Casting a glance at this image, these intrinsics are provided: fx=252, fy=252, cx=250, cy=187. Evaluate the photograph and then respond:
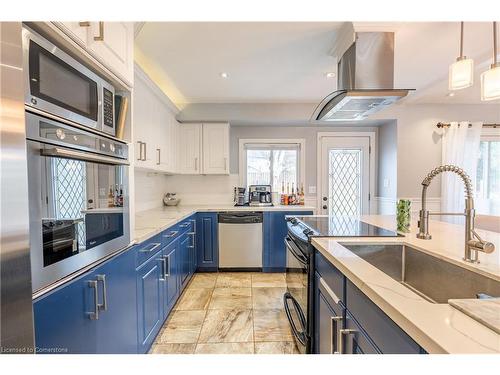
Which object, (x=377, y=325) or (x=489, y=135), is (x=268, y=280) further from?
(x=489, y=135)

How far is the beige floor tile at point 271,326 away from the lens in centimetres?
203

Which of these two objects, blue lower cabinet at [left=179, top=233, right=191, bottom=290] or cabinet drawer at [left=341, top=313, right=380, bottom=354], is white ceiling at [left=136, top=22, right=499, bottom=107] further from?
cabinet drawer at [left=341, top=313, right=380, bottom=354]

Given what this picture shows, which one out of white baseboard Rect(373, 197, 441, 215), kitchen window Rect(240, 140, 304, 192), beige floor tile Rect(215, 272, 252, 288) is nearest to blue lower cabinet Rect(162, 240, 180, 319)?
beige floor tile Rect(215, 272, 252, 288)

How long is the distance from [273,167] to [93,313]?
337cm

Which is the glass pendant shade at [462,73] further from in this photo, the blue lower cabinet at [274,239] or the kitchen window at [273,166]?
the kitchen window at [273,166]

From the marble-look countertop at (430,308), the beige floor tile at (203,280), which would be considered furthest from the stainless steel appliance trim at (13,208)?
the beige floor tile at (203,280)

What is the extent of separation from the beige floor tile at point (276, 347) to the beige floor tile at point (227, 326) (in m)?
0.11

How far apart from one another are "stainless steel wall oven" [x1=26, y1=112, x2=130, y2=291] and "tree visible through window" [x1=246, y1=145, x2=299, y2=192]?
9.47ft

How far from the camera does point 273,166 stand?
4.18 meters

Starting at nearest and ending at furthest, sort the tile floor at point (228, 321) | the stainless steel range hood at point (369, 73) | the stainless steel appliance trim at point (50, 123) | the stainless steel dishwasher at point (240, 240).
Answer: the stainless steel appliance trim at point (50, 123) < the stainless steel range hood at point (369, 73) < the tile floor at point (228, 321) < the stainless steel dishwasher at point (240, 240)

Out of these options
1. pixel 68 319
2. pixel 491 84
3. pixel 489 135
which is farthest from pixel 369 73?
pixel 489 135

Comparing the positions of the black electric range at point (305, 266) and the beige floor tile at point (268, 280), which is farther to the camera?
the beige floor tile at point (268, 280)

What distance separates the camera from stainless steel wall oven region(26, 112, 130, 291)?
2.67 ft
